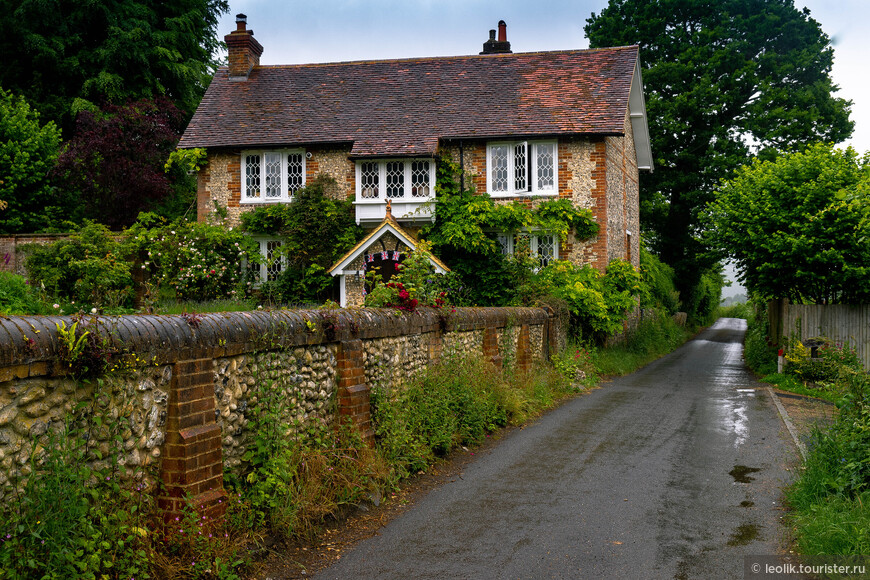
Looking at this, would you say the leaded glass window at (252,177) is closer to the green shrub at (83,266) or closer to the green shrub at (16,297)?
the green shrub at (83,266)

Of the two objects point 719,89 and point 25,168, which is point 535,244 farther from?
point 25,168

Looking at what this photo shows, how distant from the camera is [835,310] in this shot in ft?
55.7

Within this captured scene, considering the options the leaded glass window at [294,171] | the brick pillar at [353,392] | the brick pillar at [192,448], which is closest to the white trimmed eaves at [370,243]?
the leaded glass window at [294,171]

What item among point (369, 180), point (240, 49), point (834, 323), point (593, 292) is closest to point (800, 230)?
point (834, 323)

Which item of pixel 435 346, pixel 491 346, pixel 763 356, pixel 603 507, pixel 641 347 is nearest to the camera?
pixel 603 507

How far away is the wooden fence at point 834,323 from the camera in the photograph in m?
16.7

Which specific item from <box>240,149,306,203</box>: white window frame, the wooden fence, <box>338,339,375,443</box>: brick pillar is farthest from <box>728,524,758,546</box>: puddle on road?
<box>240,149,306,203</box>: white window frame

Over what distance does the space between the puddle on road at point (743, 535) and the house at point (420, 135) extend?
49.8 ft

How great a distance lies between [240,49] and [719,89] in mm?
20949

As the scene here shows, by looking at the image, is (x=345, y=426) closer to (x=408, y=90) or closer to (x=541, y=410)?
(x=541, y=410)

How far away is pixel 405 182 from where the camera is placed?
2250cm

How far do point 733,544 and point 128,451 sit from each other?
4.81 metres

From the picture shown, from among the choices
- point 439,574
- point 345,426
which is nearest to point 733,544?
point 439,574

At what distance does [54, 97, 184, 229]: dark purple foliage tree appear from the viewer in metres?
26.9
